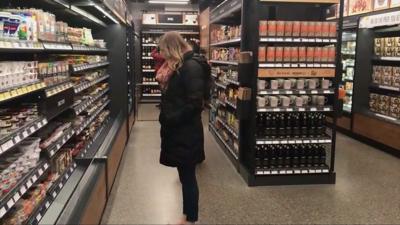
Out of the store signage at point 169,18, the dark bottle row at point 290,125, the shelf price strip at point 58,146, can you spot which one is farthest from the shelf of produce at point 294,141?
the store signage at point 169,18

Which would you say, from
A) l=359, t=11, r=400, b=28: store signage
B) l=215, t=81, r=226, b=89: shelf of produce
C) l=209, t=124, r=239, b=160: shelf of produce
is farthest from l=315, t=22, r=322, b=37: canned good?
l=359, t=11, r=400, b=28: store signage

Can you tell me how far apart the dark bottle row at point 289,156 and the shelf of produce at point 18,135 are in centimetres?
269

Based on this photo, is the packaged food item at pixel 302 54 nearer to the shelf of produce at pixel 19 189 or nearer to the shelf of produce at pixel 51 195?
the shelf of produce at pixel 51 195

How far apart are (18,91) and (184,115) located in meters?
1.31

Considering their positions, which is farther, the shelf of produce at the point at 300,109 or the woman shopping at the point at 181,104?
the shelf of produce at the point at 300,109

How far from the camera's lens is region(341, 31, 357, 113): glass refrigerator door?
815 centimetres

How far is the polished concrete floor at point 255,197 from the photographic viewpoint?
3.95 meters

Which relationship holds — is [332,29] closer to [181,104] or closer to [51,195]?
[181,104]

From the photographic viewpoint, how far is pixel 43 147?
330 centimetres

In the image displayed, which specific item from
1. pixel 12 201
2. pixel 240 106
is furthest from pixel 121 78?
pixel 12 201

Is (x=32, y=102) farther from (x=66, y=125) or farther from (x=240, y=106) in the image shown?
(x=240, y=106)

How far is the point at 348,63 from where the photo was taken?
27.5ft

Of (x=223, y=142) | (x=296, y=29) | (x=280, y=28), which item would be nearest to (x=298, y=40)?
(x=296, y=29)

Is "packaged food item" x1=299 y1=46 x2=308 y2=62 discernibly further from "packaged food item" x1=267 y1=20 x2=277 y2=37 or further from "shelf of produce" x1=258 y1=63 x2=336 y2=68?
"packaged food item" x1=267 y1=20 x2=277 y2=37
